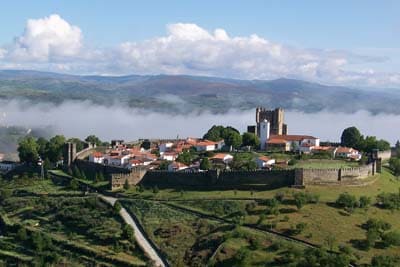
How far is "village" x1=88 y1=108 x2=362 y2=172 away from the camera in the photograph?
73.2m

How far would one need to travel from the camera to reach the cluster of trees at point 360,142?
86188 mm

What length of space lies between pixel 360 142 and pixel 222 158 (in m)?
22.3

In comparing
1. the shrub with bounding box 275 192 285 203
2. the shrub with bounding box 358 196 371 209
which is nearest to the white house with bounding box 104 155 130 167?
the shrub with bounding box 275 192 285 203

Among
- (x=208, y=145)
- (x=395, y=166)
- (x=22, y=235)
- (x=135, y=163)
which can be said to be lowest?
(x=22, y=235)

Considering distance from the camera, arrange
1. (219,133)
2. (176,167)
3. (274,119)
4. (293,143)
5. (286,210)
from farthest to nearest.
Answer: (274,119)
(219,133)
(293,143)
(176,167)
(286,210)

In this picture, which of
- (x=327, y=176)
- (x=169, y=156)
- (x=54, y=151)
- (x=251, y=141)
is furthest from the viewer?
(x=251, y=141)

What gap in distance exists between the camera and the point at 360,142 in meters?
88.0

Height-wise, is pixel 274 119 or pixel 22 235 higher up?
pixel 274 119

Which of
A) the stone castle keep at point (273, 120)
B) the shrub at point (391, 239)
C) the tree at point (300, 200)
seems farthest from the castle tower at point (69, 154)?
the shrub at point (391, 239)

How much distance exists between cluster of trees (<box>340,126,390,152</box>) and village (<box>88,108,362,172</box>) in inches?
66.7

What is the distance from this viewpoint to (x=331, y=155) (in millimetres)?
78625

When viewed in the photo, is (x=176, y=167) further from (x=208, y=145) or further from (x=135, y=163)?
(x=208, y=145)

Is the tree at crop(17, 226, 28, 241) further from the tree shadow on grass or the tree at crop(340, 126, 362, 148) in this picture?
the tree at crop(340, 126, 362, 148)

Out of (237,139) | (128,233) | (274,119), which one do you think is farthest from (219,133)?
(128,233)
